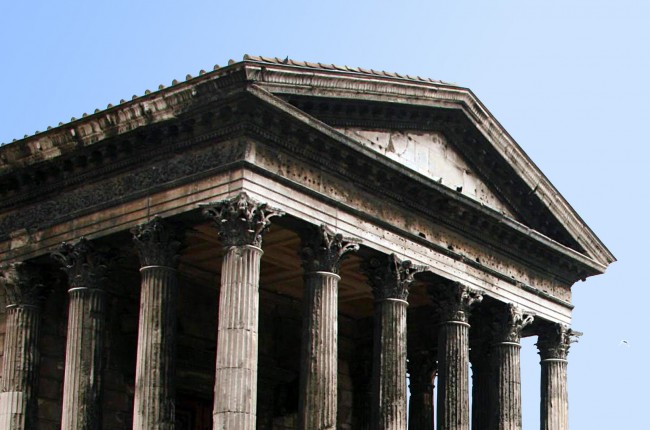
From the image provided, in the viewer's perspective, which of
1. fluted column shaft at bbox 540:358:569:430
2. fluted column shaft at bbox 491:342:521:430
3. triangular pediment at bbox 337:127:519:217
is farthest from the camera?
fluted column shaft at bbox 540:358:569:430

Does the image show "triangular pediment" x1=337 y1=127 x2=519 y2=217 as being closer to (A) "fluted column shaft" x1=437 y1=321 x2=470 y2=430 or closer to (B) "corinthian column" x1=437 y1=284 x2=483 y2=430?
(B) "corinthian column" x1=437 y1=284 x2=483 y2=430

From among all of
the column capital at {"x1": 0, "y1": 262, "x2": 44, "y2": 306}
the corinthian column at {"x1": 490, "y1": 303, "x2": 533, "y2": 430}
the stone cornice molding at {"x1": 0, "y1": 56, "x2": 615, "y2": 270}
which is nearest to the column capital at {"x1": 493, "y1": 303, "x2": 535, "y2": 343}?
the corinthian column at {"x1": 490, "y1": 303, "x2": 533, "y2": 430}

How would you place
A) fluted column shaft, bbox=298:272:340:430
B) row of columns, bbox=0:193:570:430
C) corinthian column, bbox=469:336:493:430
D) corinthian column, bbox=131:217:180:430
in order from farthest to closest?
corinthian column, bbox=469:336:493:430
fluted column shaft, bbox=298:272:340:430
corinthian column, bbox=131:217:180:430
row of columns, bbox=0:193:570:430

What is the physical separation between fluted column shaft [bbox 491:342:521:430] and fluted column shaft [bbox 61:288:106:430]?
8270 millimetres

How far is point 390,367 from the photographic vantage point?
23.9m

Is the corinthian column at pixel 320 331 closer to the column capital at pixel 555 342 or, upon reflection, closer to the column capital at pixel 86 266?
the column capital at pixel 86 266

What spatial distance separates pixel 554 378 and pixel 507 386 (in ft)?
6.44

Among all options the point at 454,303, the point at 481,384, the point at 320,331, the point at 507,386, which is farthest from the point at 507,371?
the point at 320,331

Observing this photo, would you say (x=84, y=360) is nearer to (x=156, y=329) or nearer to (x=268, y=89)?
(x=156, y=329)

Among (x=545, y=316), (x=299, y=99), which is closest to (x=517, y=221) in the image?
(x=545, y=316)

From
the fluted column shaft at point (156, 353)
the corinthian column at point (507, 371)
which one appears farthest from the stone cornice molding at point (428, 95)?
the fluted column shaft at point (156, 353)

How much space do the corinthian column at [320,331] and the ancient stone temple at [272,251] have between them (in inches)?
1.4

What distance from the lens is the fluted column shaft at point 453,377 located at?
2542 centimetres

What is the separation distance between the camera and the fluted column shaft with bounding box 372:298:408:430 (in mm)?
23625
